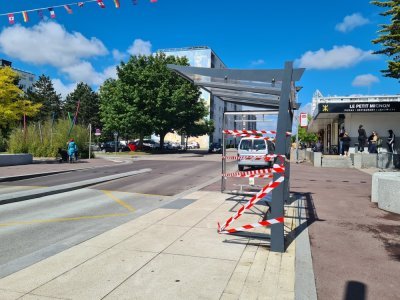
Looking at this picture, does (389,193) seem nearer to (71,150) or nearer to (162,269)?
(162,269)

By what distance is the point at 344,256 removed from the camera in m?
5.35

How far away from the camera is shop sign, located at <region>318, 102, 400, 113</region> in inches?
929

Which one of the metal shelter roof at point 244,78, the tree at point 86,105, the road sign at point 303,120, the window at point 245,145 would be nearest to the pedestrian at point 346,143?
the road sign at point 303,120

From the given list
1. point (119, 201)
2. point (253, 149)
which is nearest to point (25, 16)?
point (119, 201)

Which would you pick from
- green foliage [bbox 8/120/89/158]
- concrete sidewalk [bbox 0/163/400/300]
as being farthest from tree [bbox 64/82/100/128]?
concrete sidewalk [bbox 0/163/400/300]

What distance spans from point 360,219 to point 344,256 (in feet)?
9.46

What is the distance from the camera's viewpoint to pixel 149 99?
40.9 meters

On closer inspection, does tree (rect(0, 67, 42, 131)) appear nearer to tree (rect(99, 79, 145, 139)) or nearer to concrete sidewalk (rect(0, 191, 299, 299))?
concrete sidewalk (rect(0, 191, 299, 299))

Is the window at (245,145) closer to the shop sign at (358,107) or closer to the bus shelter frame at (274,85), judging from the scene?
the shop sign at (358,107)

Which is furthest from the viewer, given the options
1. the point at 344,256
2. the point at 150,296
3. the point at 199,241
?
the point at 199,241

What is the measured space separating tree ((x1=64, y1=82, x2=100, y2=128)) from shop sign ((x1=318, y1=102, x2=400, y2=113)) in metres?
55.7

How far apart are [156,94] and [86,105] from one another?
125 ft

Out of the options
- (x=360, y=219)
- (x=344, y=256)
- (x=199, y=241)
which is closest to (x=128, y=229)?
(x=199, y=241)

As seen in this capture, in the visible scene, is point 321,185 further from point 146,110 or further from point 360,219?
point 146,110
